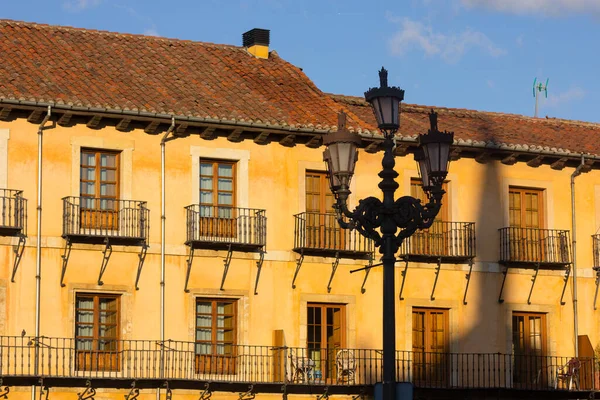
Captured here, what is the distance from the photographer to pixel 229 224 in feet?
111

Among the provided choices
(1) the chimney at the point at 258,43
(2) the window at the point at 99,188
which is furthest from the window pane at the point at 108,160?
(1) the chimney at the point at 258,43

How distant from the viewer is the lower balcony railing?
31609mm

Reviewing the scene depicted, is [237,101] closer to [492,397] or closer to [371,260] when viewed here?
[371,260]

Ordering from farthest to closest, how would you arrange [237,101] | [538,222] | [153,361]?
[538,222]
[237,101]
[153,361]

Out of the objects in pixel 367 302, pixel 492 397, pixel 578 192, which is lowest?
pixel 492 397

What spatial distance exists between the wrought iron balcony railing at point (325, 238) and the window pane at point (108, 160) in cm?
427

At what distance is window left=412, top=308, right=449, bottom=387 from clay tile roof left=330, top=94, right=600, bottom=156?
4120mm

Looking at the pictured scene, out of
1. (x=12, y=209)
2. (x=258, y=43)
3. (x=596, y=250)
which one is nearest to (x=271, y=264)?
(x=12, y=209)

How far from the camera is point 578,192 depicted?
3806cm

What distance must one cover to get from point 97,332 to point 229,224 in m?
3.74

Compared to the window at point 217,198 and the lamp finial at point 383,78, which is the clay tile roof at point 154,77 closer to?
the window at point 217,198

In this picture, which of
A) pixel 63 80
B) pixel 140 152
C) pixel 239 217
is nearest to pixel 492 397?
pixel 239 217

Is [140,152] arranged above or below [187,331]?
above

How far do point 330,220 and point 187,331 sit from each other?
421 centimetres
